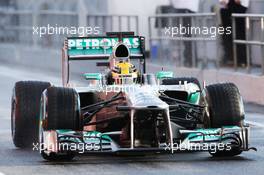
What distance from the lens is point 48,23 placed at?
33844 millimetres

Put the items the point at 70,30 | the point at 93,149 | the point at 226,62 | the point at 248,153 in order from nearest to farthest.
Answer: the point at 93,149 → the point at 248,153 → the point at 226,62 → the point at 70,30

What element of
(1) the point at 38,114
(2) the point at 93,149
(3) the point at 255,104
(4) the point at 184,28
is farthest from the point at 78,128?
(4) the point at 184,28

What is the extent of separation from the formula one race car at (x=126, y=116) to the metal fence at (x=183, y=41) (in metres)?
8.82

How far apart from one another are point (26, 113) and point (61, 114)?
1.53m

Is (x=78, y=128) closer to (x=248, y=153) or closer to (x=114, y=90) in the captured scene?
(x=114, y=90)

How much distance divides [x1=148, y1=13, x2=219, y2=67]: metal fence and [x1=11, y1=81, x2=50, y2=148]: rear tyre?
9015mm

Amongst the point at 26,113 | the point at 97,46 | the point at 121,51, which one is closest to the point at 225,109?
the point at 121,51

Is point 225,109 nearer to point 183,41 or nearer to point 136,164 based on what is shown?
point 136,164

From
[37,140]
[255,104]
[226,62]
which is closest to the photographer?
[37,140]

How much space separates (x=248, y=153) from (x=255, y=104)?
708cm

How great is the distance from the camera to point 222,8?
22922 mm

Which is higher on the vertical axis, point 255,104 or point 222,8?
point 222,8

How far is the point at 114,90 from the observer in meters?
13.7

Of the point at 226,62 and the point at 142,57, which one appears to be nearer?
the point at 142,57
